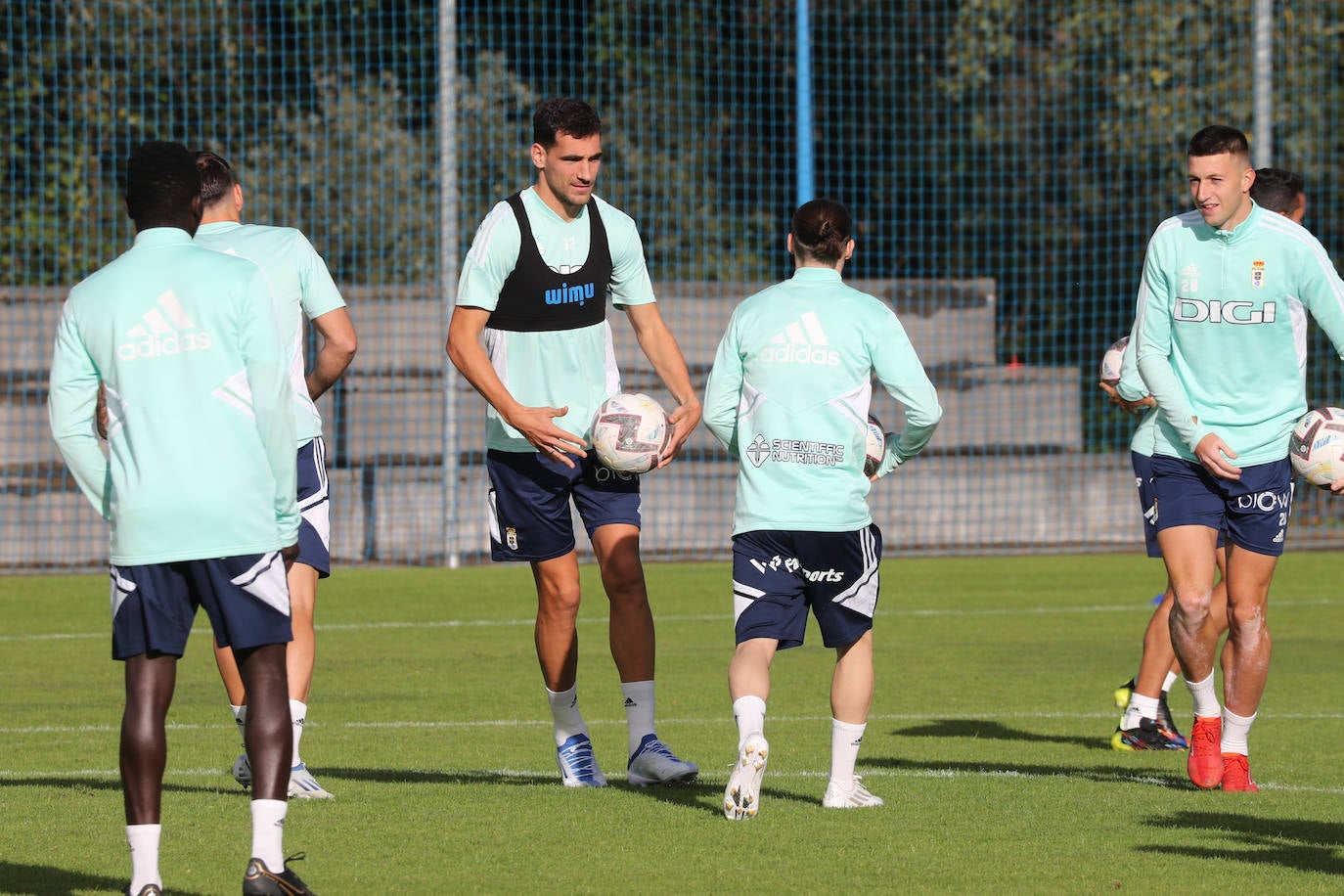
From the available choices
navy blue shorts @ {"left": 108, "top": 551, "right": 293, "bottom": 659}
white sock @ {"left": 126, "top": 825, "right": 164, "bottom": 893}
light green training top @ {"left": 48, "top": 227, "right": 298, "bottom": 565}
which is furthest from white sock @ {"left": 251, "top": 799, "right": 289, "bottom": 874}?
light green training top @ {"left": 48, "top": 227, "right": 298, "bottom": 565}

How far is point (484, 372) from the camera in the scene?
20.5 feet

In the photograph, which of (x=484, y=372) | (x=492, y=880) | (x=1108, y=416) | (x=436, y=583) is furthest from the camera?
(x=1108, y=416)

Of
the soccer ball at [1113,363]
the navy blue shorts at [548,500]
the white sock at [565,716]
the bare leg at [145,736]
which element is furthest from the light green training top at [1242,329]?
the bare leg at [145,736]

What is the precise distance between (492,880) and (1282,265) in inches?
139

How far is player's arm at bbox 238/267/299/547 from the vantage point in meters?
4.48

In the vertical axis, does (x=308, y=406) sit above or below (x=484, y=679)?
above

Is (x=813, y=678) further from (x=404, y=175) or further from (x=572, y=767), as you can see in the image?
(x=404, y=175)

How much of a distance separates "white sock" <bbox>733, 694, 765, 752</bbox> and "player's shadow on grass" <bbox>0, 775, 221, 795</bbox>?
1952 millimetres

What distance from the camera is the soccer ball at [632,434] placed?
6258 millimetres

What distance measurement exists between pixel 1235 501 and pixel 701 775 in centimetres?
215

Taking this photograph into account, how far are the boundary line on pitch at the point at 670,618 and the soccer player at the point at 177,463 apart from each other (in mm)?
7320

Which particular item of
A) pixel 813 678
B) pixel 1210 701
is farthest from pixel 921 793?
pixel 813 678

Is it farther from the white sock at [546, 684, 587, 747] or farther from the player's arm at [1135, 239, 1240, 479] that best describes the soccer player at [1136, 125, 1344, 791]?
the white sock at [546, 684, 587, 747]

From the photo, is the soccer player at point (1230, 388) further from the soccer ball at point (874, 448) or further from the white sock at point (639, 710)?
the white sock at point (639, 710)
